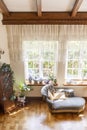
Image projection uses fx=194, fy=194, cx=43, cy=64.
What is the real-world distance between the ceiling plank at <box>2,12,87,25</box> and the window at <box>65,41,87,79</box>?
78cm

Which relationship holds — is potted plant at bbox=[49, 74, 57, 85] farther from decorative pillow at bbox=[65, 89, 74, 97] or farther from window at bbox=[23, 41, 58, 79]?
decorative pillow at bbox=[65, 89, 74, 97]

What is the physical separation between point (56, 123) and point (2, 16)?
3.29 m

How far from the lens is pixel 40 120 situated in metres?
5.31

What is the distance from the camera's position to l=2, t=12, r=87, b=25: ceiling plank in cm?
522

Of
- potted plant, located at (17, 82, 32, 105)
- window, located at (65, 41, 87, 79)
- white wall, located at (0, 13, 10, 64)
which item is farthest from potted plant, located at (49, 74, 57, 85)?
white wall, located at (0, 13, 10, 64)

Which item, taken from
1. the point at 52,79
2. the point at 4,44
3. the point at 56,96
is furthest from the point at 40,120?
the point at 4,44

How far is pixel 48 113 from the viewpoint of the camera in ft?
18.5

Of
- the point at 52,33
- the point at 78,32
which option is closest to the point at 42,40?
the point at 52,33

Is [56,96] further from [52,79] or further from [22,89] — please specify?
[22,89]

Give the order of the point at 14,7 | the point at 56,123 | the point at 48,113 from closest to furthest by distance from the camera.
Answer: the point at 14,7 < the point at 56,123 < the point at 48,113

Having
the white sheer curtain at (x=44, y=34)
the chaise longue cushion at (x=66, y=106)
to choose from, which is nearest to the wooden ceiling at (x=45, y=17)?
the white sheer curtain at (x=44, y=34)

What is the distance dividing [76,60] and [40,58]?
1143 mm

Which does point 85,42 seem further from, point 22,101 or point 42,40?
point 22,101

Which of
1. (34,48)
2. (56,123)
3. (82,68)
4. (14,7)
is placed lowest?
(56,123)
